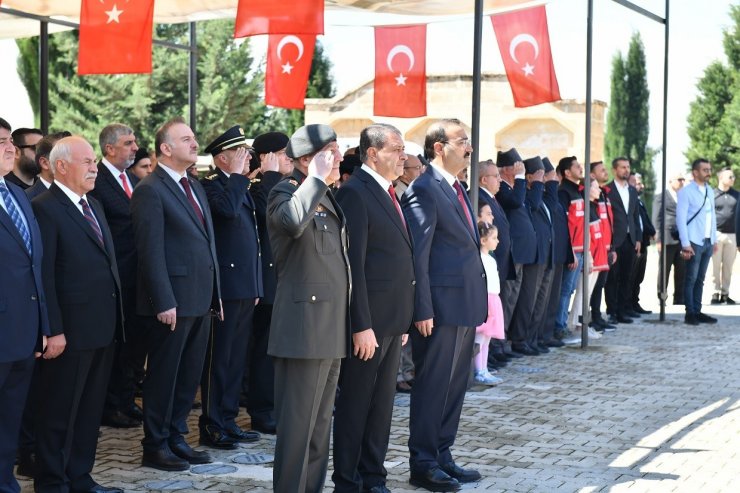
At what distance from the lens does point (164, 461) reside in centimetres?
631

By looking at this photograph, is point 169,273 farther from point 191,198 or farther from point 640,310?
point 640,310

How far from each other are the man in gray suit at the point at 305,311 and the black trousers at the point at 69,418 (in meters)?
1.17

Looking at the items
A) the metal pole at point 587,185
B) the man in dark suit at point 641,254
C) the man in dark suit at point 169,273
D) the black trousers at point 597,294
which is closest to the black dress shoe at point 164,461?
the man in dark suit at point 169,273

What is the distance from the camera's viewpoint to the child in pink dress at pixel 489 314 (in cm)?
937

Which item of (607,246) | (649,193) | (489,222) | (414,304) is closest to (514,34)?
(489,222)

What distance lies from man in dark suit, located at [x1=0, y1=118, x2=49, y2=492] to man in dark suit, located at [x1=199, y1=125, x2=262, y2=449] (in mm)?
1784

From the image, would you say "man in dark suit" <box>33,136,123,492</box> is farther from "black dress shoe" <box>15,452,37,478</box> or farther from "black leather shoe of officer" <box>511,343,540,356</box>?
"black leather shoe of officer" <box>511,343,540,356</box>

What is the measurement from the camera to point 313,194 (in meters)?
4.89

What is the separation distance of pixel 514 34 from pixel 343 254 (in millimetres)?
6169

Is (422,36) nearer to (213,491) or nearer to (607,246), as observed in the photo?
(607,246)

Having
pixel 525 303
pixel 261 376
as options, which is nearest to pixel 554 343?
pixel 525 303

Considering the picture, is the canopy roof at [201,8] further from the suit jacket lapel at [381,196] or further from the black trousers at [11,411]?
the black trousers at [11,411]

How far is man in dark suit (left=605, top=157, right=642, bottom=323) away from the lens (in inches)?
539

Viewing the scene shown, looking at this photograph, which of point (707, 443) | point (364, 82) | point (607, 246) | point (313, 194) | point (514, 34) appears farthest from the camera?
point (364, 82)
